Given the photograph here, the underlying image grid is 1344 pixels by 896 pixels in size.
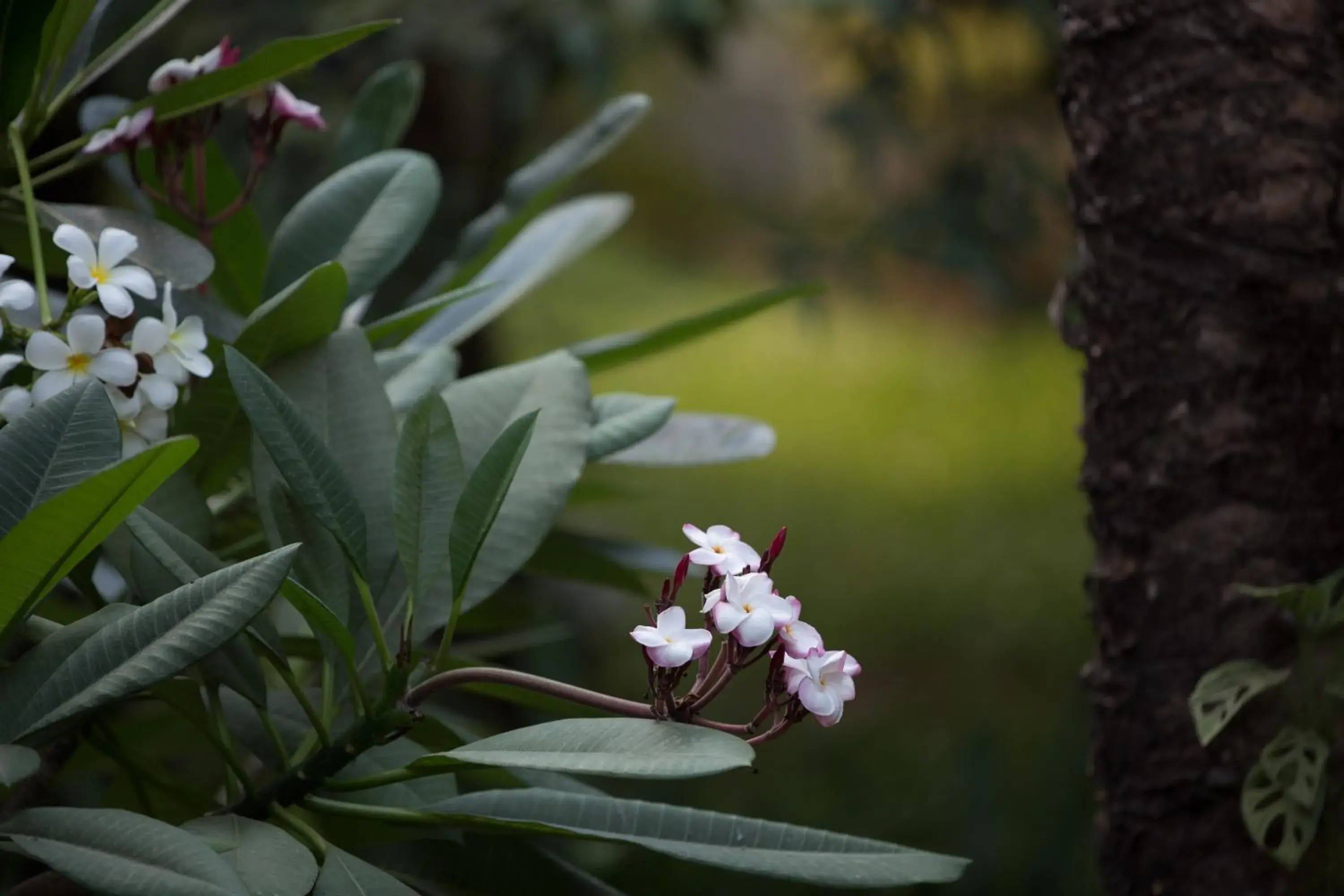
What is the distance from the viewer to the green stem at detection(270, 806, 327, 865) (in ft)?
1.81

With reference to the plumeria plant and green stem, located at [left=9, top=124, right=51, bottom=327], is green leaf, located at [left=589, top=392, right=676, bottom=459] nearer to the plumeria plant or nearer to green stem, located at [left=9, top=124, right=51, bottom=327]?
the plumeria plant

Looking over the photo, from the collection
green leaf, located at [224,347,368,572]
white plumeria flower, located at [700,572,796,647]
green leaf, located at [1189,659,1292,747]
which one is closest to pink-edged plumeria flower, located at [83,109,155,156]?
green leaf, located at [224,347,368,572]

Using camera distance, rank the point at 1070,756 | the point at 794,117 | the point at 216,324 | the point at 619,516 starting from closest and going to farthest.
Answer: the point at 216,324 → the point at 1070,756 → the point at 619,516 → the point at 794,117

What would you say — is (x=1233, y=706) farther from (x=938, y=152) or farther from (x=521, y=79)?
(x=938, y=152)

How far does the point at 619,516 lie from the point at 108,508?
3389 millimetres

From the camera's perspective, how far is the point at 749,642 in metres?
0.48

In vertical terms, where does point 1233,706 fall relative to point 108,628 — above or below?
below

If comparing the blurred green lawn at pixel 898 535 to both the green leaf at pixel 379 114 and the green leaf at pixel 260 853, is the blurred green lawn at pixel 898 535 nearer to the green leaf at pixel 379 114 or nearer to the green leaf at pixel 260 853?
the green leaf at pixel 379 114

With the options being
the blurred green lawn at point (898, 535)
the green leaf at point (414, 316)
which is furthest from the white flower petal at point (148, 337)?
the blurred green lawn at point (898, 535)

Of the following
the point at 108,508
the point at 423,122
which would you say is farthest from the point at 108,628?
the point at 423,122

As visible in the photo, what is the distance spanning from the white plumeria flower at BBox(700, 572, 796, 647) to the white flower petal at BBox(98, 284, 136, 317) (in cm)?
30

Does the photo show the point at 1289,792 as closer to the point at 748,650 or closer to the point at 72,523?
the point at 748,650

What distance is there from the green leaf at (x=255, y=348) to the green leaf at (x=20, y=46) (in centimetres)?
15

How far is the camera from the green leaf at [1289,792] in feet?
Result: 2.25
